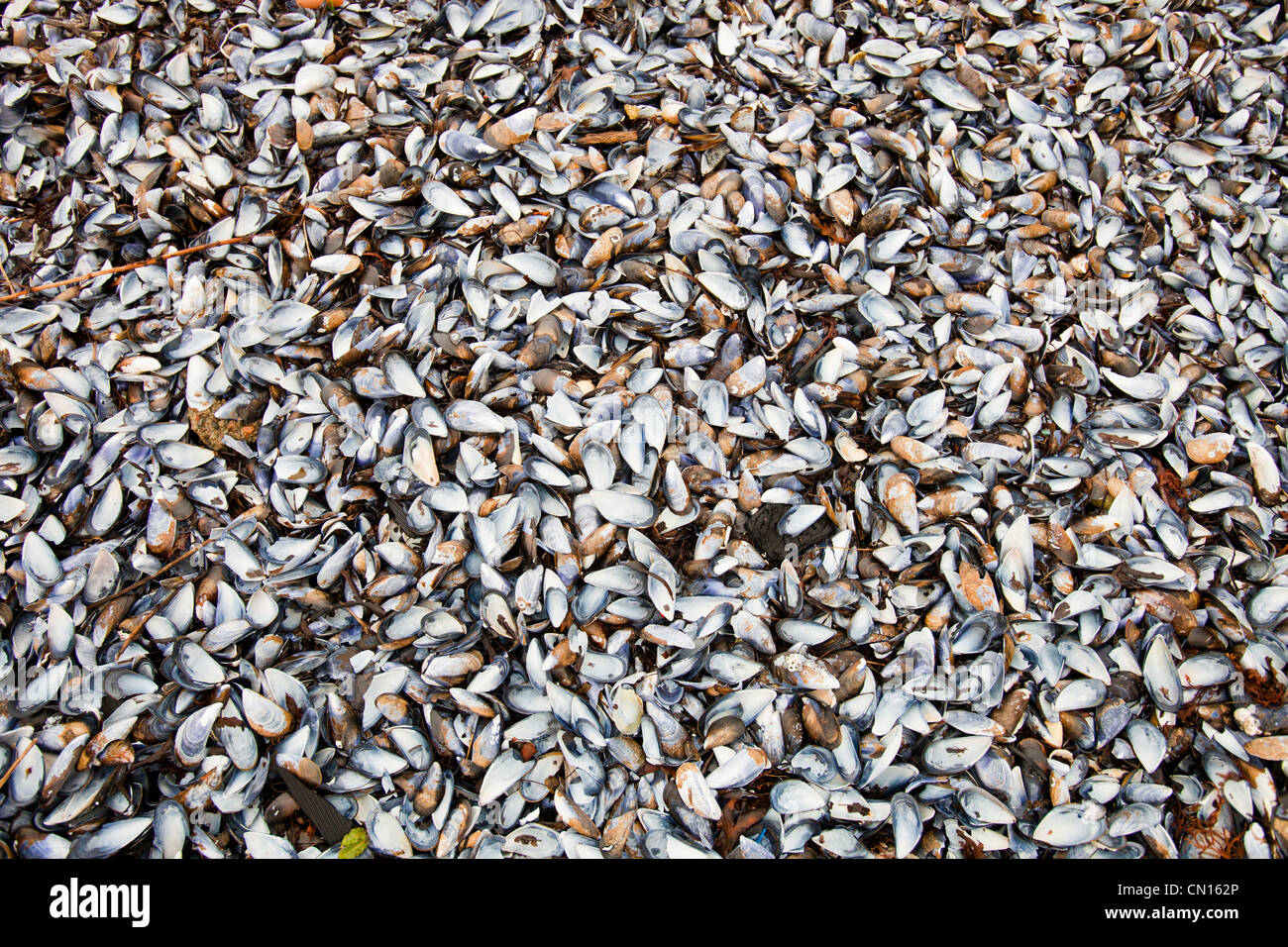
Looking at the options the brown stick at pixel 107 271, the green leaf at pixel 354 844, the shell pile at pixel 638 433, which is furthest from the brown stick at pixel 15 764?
the brown stick at pixel 107 271

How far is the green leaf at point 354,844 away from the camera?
1.09 metres

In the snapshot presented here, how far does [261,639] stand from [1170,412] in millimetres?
1708

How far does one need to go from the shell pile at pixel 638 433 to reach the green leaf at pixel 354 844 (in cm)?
3

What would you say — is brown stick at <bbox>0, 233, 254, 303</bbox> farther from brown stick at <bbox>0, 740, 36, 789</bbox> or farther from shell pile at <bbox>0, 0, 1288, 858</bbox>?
brown stick at <bbox>0, 740, 36, 789</bbox>

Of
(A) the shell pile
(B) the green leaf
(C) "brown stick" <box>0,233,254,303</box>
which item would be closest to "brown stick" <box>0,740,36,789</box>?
(A) the shell pile

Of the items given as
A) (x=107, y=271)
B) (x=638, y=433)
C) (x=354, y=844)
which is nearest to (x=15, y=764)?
(x=354, y=844)

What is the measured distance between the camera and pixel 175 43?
1.65 metres

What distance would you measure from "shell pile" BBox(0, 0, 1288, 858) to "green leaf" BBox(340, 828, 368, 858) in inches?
1.4

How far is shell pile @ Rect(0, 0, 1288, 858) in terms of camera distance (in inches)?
44.5

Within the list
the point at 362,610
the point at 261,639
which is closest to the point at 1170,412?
the point at 362,610

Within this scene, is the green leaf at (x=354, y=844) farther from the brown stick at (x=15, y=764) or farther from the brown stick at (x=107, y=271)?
the brown stick at (x=107, y=271)

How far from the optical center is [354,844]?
43.1 inches

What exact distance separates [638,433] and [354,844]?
792mm

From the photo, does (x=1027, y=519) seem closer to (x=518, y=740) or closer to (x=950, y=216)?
(x=950, y=216)
